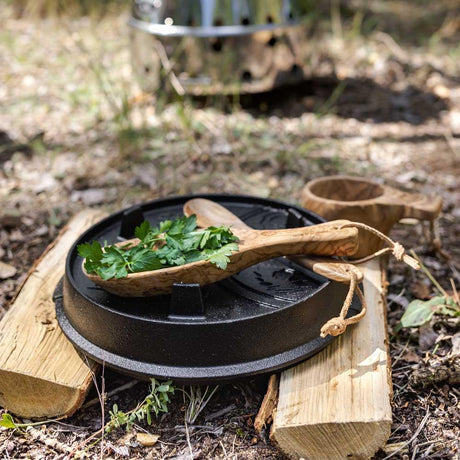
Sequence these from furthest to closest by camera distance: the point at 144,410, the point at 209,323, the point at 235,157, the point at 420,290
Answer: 1. the point at 235,157
2. the point at 420,290
3. the point at 144,410
4. the point at 209,323

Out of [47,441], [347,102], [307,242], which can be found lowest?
[47,441]

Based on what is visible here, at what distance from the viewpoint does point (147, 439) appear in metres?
1.66

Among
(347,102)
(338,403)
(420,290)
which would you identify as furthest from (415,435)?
(347,102)

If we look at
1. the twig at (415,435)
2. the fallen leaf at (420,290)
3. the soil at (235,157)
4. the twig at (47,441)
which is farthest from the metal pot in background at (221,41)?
the twig at (415,435)

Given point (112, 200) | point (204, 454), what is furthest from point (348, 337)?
point (112, 200)

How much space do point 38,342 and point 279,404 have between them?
773 millimetres

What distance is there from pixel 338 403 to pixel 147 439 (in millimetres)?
553

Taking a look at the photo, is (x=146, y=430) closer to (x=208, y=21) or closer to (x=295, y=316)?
(x=295, y=316)

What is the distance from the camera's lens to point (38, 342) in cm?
181

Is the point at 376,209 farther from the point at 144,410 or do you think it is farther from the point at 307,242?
the point at 144,410

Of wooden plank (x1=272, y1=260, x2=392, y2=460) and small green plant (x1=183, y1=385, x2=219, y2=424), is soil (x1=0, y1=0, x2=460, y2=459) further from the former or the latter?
wooden plank (x1=272, y1=260, x2=392, y2=460)

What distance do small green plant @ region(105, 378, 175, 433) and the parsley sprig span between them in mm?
326

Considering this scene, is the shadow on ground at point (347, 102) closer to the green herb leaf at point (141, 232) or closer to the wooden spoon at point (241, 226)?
the wooden spoon at point (241, 226)

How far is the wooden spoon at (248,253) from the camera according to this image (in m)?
1.65
